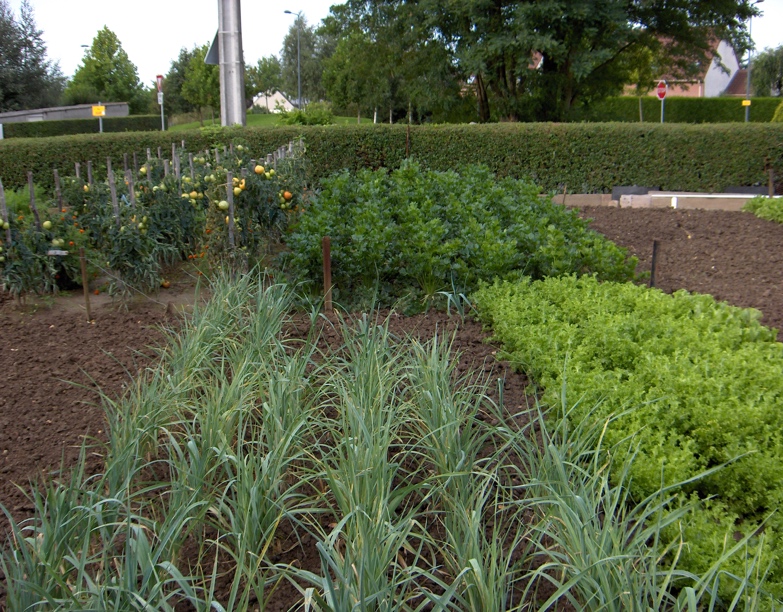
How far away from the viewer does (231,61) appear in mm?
16062

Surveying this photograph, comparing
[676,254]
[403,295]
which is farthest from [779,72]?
[403,295]

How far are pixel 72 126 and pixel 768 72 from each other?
136ft

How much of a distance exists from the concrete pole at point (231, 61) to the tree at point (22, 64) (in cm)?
2032

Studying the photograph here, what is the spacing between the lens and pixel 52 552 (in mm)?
2199

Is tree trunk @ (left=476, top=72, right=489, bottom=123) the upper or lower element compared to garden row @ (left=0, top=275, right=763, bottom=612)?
upper

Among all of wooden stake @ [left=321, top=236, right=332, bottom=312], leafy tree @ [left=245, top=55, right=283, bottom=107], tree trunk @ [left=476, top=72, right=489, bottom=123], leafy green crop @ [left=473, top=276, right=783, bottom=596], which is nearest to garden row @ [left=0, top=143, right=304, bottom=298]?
wooden stake @ [left=321, top=236, right=332, bottom=312]

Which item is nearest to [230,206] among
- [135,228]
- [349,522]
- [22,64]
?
[135,228]

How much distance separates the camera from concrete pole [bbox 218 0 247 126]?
15916mm

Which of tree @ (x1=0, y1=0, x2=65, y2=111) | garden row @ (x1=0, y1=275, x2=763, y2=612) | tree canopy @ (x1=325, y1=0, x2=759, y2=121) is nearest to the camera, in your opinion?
garden row @ (x1=0, y1=275, x2=763, y2=612)

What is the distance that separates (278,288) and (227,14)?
42.1ft

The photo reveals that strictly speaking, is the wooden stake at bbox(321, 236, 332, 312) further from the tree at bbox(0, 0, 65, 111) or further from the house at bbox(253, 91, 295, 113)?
the house at bbox(253, 91, 295, 113)

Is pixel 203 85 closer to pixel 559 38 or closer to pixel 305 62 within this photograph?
pixel 305 62

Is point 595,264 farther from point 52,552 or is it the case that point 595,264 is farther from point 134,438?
point 52,552

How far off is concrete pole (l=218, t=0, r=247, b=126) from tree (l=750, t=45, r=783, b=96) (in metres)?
41.0
